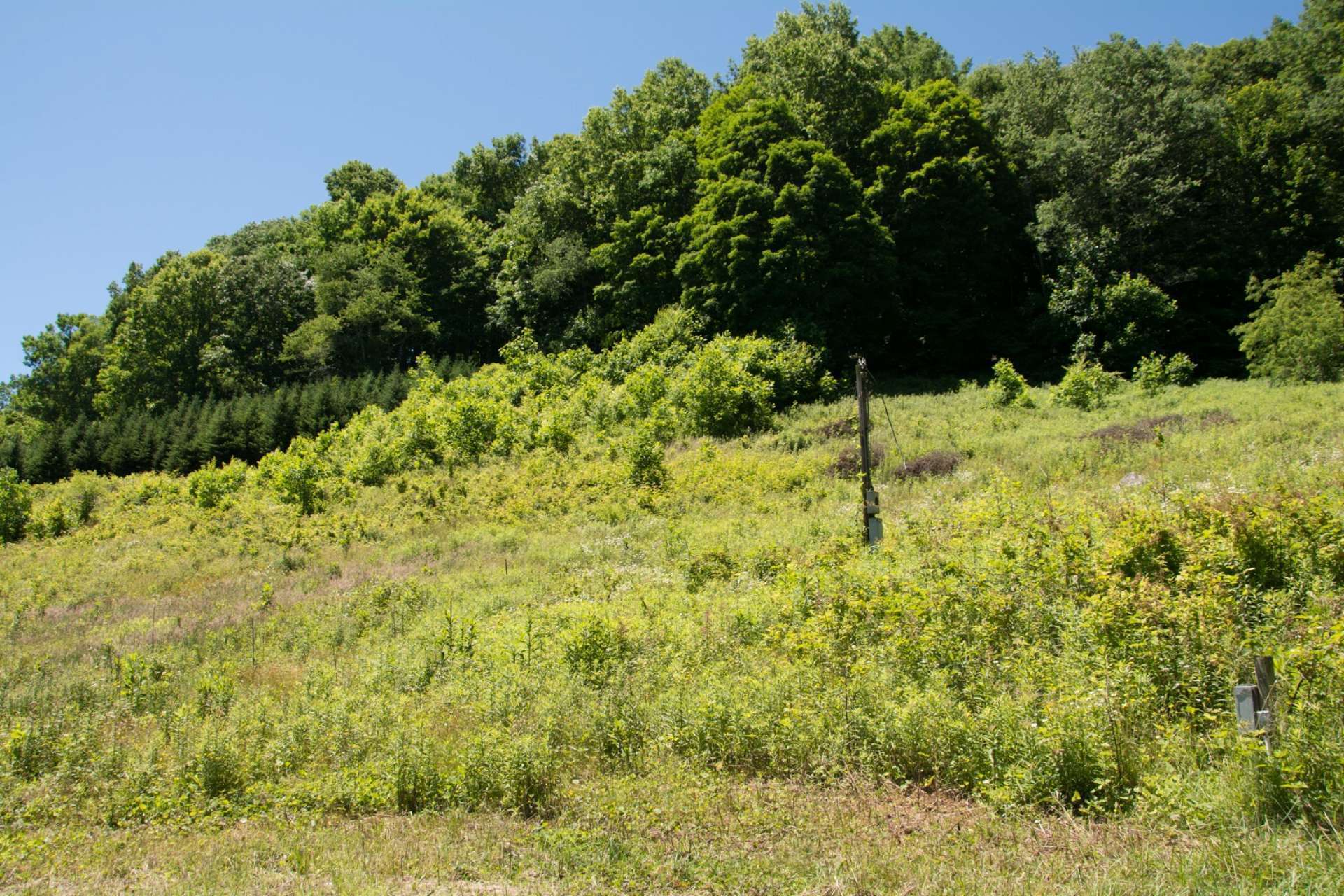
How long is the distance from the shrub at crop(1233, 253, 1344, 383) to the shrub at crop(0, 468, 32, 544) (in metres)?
47.3

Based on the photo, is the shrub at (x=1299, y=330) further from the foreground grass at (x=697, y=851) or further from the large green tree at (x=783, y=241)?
the foreground grass at (x=697, y=851)

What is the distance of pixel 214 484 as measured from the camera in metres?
32.6

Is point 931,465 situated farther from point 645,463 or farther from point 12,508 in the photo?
point 12,508

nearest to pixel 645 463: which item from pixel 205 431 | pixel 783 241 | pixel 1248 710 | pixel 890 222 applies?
pixel 783 241

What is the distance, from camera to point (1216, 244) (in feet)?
118

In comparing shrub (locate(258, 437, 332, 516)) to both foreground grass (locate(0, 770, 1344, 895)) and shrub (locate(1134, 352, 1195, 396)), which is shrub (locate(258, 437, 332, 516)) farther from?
shrub (locate(1134, 352, 1195, 396))

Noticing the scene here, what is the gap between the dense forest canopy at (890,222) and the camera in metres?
34.2

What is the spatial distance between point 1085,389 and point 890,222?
51.3ft

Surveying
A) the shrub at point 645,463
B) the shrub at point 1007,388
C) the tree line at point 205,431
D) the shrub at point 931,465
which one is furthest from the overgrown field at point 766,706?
the tree line at point 205,431

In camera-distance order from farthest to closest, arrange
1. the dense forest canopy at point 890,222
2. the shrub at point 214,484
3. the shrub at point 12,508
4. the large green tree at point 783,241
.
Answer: the dense forest canopy at point 890,222 < the large green tree at point 783,241 < the shrub at point 214,484 < the shrub at point 12,508

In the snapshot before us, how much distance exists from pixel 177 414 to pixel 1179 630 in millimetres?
52729

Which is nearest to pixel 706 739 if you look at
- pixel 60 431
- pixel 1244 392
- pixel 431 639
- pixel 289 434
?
pixel 431 639

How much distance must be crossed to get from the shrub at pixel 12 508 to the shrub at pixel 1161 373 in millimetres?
42943

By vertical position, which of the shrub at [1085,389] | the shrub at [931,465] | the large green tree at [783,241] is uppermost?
the large green tree at [783,241]
